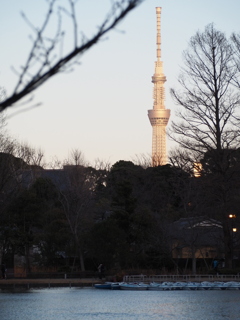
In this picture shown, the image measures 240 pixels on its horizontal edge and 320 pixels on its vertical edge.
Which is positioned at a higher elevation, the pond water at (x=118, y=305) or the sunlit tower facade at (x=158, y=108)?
the sunlit tower facade at (x=158, y=108)

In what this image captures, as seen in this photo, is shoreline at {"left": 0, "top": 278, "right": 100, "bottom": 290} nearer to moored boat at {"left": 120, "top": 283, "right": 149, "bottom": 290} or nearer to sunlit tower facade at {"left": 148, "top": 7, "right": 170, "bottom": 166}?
moored boat at {"left": 120, "top": 283, "right": 149, "bottom": 290}

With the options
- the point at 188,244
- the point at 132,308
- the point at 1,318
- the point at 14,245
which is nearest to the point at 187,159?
the point at 188,244

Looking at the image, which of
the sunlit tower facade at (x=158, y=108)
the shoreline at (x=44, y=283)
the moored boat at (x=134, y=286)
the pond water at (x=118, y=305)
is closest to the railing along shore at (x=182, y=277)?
the shoreline at (x=44, y=283)

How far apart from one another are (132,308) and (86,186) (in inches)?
1074

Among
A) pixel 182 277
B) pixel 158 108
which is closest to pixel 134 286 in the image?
pixel 182 277

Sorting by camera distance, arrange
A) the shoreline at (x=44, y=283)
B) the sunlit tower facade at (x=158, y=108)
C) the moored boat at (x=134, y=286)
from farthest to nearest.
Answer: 1. the sunlit tower facade at (x=158, y=108)
2. the shoreline at (x=44, y=283)
3. the moored boat at (x=134, y=286)

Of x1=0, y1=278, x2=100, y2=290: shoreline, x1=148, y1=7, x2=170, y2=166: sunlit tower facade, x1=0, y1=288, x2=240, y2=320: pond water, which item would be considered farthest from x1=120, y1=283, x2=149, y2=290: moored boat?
x1=148, y1=7, x2=170, y2=166: sunlit tower facade

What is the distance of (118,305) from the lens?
26.3 metres

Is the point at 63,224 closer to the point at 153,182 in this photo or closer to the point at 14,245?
the point at 14,245

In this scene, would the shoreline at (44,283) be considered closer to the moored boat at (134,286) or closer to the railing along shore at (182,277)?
the railing along shore at (182,277)

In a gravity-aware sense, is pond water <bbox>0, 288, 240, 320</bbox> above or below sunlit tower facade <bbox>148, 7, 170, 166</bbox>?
below

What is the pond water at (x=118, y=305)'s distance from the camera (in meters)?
22.9

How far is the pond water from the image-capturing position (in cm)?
2286

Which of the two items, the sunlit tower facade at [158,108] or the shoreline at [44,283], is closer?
the shoreline at [44,283]
